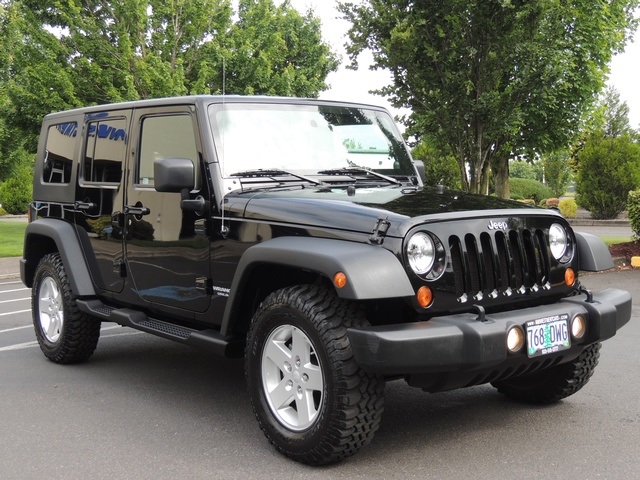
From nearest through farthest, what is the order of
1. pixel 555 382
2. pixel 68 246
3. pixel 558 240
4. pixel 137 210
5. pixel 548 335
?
pixel 548 335
pixel 558 240
pixel 555 382
pixel 137 210
pixel 68 246

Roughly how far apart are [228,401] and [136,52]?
56.0 ft

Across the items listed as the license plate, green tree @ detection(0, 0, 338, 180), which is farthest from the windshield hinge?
green tree @ detection(0, 0, 338, 180)

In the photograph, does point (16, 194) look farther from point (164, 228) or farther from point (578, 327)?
point (578, 327)

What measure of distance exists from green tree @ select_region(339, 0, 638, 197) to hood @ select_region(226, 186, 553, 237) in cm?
824

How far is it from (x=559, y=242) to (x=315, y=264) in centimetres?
156

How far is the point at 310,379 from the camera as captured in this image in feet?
13.0

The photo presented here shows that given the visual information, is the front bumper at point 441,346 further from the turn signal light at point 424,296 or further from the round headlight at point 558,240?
the round headlight at point 558,240

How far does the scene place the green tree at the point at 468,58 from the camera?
12.3 m

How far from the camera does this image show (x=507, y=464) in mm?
3955

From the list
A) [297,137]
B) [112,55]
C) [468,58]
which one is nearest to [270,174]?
[297,137]

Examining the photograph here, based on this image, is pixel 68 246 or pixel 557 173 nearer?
pixel 68 246

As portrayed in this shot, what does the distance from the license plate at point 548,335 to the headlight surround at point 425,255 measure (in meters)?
0.53

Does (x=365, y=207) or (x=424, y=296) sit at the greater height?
(x=365, y=207)

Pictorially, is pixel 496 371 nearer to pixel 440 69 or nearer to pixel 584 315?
pixel 584 315
